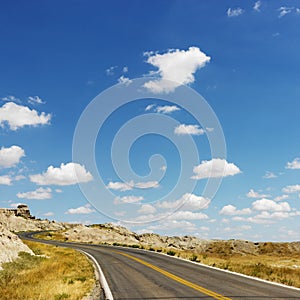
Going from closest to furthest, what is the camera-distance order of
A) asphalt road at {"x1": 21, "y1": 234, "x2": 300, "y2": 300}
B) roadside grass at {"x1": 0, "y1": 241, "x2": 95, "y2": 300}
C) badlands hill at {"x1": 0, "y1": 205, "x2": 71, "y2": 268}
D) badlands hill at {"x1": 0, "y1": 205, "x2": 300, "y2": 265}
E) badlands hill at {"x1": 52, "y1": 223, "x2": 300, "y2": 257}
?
asphalt road at {"x1": 21, "y1": 234, "x2": 300, "y2": 300} → roadside grass at {"x1": 0, "y1": 241, "x2": 95, "y2": 300} → badlands hill at {"x1": 0, "y1": 205, "x2": 71, "y2": 268} → badlands hill at {"x1": 0, "y1": 205, "x2": 300, "y2": 265} → badlands hill at {"x1": 52, "y1": 223, "x2": 300, "y2": 257}

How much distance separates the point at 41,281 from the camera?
55.5 ft

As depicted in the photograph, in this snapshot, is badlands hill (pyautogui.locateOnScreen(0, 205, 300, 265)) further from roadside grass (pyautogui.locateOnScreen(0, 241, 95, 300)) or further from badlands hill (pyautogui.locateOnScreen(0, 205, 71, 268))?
roadside grass (pyautogui.locateOnScreen(0, 241, 95, 300))

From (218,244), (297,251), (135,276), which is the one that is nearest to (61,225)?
(218,244)

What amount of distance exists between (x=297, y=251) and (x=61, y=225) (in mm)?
112353

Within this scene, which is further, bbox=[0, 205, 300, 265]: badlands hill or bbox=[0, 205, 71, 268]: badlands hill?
bbox=[0, 205, 300, 265]: badlands hill

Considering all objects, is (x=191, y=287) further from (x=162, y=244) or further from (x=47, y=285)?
(x=162, y=244)

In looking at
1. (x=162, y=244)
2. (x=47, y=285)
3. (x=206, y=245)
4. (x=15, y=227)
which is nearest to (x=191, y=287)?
(x=47, y=285)

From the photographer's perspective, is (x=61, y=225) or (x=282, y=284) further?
(x=61, y=225)

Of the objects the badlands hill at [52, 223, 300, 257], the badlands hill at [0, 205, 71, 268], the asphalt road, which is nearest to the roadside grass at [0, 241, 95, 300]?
the asphalt road

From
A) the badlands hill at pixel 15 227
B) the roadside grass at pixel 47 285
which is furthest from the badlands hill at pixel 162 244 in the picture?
the roadside grass at pixel 47 285

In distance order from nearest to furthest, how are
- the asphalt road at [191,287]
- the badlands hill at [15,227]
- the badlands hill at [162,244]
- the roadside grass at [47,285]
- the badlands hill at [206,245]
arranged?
the asphalt road at [191,287]
the roadside grass at [47,285]
the badlands hill at [15,227]
the badlands hill at [162,244]
the badlands hill at [206,245]

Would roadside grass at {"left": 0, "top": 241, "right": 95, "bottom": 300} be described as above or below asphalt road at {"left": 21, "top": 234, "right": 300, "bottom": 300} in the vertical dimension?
below

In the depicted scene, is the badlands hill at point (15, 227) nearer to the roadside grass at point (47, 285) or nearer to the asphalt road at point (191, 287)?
the roadside grass at point (47, 285)

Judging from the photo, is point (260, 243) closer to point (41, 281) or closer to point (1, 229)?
point (1, 229)
